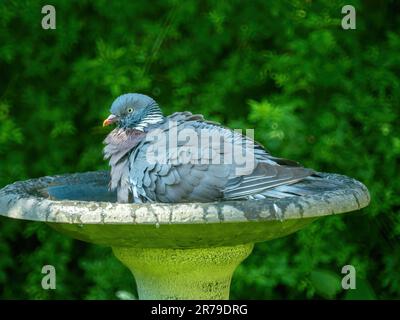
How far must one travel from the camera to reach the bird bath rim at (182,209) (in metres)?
2.41

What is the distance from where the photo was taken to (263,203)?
247 cm

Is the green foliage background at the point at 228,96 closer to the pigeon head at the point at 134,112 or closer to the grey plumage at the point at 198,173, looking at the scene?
the pigeon head at the point at 134,112

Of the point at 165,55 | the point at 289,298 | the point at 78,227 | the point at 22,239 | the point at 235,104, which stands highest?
the point at 165,55

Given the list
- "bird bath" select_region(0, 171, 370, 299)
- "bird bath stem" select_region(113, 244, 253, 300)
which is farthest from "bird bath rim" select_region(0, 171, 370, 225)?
"bird bath stem" select_region(113, 244, 253, 300)

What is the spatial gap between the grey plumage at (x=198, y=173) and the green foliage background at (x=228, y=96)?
1.29m

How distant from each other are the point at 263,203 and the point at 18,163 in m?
2.28

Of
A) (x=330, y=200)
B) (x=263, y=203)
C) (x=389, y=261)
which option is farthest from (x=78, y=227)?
(x=389, y=261)

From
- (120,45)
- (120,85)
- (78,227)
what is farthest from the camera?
(120,45)

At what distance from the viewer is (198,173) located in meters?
2.64

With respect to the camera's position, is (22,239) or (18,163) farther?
(22,239)

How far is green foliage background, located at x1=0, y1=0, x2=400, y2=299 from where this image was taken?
168 inches

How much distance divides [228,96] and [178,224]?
2.08 metres

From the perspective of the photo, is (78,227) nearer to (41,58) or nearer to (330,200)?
(330,200)

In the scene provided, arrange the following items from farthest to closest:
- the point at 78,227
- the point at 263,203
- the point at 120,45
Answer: the point at 120,45 < the point at 78,227 < the point at 263,203
